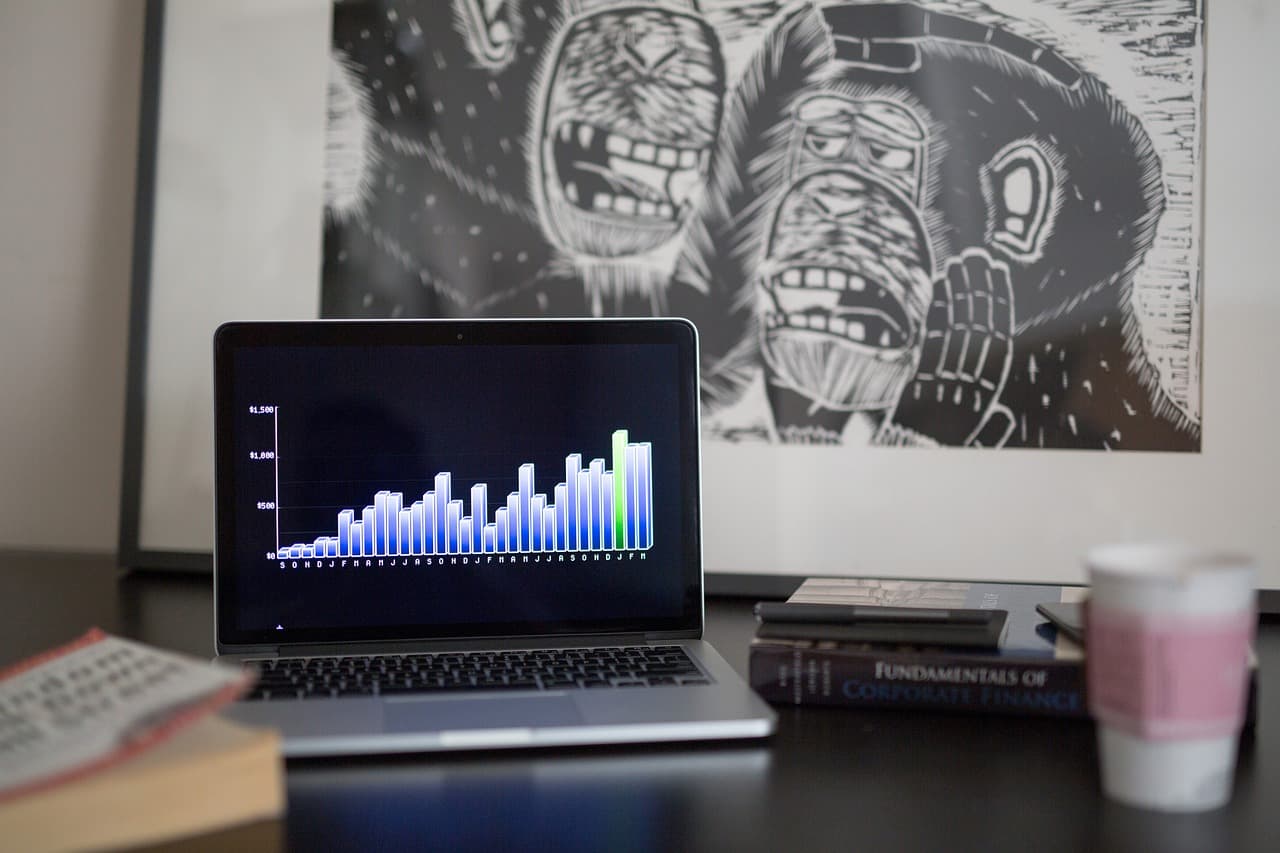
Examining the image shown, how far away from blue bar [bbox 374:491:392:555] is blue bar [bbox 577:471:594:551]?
0.50 feet

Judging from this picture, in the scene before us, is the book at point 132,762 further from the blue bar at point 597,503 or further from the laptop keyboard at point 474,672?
the blue bar at point 597,503

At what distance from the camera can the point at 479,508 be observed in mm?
912

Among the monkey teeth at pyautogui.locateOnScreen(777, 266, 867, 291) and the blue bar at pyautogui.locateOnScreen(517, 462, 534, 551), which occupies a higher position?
the monkey teeth at pyautogui.locateOnScreen(777, 266, 867, 291)

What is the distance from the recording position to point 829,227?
3.66ft

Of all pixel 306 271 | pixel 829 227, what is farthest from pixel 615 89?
pixel 306 271

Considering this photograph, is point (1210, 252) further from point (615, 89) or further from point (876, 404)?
point (615, 89)

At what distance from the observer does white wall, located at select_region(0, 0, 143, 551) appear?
128 centimetres

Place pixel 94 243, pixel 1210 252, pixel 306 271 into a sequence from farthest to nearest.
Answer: pixel 94 243, pixel 306 271, pixel 1210 252

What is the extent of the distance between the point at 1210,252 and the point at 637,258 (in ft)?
1.78

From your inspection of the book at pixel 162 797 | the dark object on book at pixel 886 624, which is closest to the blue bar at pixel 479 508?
the dark object on book at pixel 886 624

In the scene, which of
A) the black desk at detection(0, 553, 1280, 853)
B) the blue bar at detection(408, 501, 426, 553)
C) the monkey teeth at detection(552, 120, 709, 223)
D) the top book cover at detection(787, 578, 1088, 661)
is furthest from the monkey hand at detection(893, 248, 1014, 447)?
the blue bar at detection(408, 501, 426, 553)

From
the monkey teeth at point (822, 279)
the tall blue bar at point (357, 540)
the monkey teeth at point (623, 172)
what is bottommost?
the tall blue bar at point (357, 540)

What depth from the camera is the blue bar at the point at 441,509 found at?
2.96ft

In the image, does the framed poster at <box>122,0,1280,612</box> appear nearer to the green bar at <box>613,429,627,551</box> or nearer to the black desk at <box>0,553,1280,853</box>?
the green bar at <box>613,429,627,551</box>
